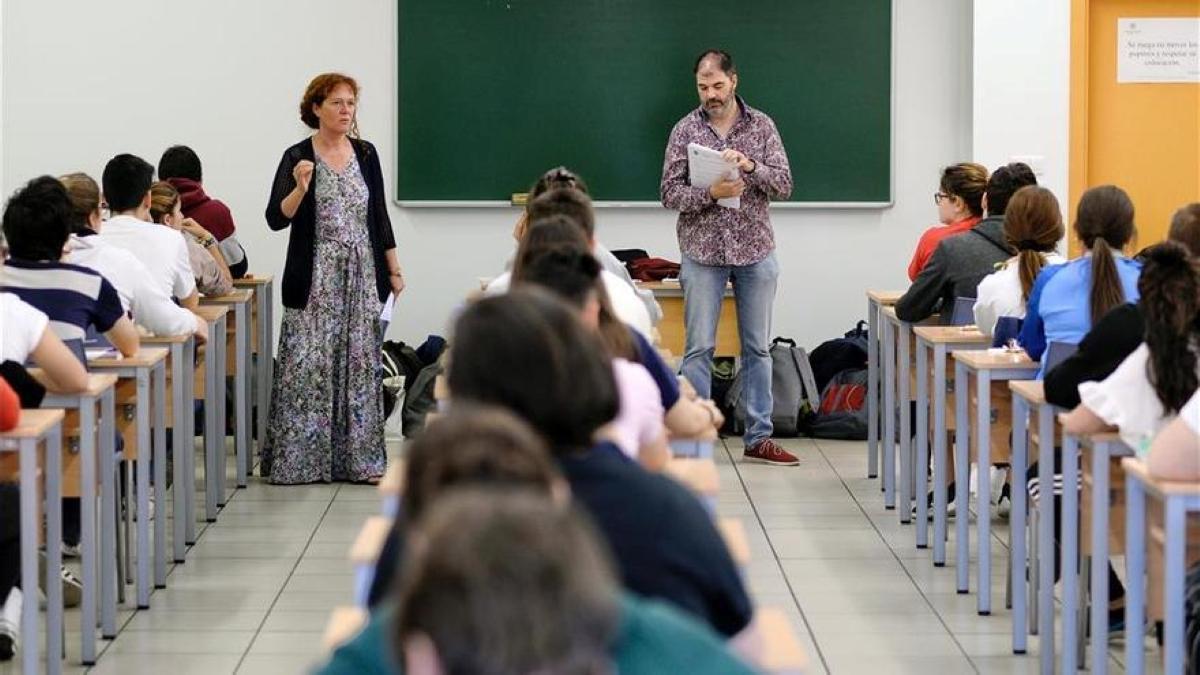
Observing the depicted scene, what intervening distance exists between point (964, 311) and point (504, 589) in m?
5.56

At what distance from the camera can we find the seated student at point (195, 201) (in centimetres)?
824

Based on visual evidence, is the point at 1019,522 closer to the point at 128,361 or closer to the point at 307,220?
the point at 128,361

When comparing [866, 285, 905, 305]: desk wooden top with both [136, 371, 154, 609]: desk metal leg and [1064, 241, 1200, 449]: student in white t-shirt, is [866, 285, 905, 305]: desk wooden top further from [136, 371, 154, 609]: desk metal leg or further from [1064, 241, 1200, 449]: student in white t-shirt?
[1064, 241, 1200, 449]: student in white t-shirt

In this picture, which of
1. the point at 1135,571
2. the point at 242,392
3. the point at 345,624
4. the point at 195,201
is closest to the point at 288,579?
the point at 242,392

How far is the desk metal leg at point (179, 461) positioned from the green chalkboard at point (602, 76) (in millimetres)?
3341

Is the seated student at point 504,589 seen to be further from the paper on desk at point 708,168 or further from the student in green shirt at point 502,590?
the paper on desk at point 708,168

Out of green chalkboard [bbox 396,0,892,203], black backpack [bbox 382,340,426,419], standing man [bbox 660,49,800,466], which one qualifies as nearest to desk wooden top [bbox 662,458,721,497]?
standing man [bbox 660,49,800,466]

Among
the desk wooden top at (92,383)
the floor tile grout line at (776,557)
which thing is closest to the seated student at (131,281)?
the desk wooden top at (92,383)

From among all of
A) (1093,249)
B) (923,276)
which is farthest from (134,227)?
(1093,249)

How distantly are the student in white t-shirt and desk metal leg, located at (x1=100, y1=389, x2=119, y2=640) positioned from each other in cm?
263

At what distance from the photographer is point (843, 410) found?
9.14 m

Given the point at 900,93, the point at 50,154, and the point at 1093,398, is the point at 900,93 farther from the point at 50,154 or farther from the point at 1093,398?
the point at 1093,398

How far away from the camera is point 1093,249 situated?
5.16 m

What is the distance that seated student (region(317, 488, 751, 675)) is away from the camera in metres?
1.45
